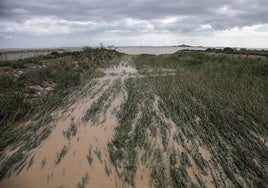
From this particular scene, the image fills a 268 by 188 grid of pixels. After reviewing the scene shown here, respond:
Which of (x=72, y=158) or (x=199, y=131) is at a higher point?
(x=199, y=131)

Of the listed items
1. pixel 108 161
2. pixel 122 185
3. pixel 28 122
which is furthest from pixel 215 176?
pixel 28 122

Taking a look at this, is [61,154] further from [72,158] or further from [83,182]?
[83,182]

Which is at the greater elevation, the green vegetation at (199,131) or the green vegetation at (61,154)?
the green vegetation at (199,131)

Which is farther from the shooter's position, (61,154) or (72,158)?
(61,154)

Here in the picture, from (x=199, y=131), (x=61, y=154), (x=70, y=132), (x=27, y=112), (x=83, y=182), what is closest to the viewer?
(x=83, y=182)

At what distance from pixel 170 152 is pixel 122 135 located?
3.48 feet

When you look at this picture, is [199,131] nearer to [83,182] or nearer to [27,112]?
[83,182]

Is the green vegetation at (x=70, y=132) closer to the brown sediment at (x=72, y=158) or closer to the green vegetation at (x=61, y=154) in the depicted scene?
the brown sediment at (x=72, y=158)

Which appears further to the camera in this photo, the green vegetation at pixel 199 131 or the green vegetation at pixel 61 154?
the green vegetation at pixel 61 154

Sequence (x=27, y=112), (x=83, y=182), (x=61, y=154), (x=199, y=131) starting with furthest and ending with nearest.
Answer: (x=27, y=112)
(x=199, y=131)
(x=61, y=154)
(x=83, y=182)

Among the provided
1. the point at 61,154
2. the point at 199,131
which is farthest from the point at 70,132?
the point at 199,131

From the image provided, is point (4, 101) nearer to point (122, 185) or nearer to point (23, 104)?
point (23, 104)

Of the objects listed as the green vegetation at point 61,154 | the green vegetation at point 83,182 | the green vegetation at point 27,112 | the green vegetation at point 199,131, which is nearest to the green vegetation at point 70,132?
the green vegetation at point 27,112

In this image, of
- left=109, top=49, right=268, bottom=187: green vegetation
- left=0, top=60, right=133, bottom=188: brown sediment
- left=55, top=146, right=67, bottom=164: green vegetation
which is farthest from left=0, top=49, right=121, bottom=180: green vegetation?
left=109, top=49, right=268, bottom=187: green vegetation
